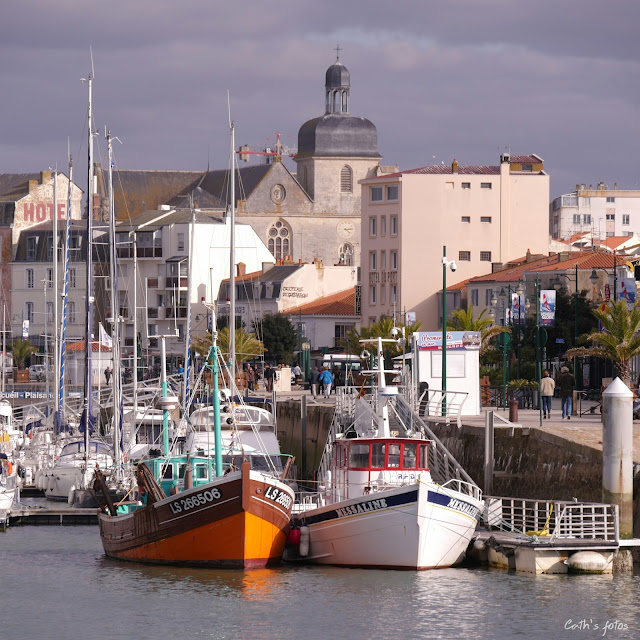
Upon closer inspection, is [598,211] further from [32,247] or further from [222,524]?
[222,524]

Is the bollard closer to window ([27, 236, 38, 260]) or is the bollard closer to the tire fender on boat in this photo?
the tire fender on boat

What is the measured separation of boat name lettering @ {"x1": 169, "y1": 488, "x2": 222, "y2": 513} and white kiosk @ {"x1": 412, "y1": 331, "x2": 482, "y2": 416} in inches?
563

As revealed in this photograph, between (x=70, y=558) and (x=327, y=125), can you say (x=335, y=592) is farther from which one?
(x=327, y=125)

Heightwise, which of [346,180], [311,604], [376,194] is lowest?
[311,604]

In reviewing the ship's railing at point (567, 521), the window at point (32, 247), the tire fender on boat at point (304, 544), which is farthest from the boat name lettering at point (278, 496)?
the window at point (32, 247)

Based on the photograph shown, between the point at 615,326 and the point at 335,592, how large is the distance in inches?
810

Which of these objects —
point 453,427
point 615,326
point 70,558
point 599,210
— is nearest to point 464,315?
point 615,326

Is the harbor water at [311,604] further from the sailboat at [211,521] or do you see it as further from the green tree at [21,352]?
the green tree at [21,352]

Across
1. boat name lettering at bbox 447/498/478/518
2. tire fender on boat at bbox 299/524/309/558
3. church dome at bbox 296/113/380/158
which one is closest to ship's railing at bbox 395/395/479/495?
boat name lettering at bbox 447/498/478/518

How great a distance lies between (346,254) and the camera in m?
138

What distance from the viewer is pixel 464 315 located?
66812 millimetres

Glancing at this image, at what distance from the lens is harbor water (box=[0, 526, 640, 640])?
80.8 ft

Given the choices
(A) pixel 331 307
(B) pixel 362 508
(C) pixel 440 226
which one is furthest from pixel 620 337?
(A) pixel 331 307

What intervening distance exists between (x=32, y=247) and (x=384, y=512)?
3963 inches
